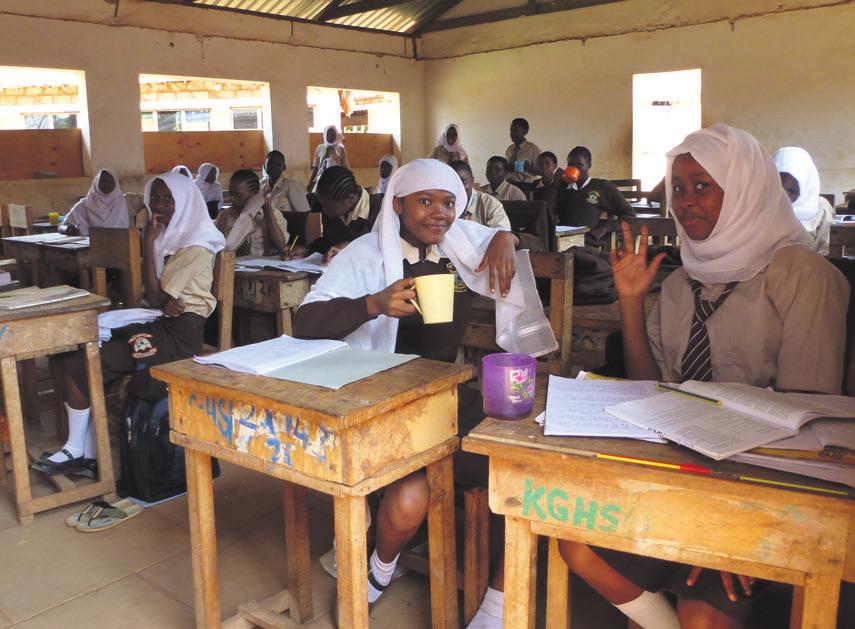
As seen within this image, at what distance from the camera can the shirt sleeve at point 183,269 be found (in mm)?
3133

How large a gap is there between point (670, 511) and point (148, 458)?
7.50ft

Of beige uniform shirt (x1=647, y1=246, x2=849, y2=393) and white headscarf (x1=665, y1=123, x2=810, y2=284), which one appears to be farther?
white headscarf (x1=665, y1=123, x2=810, y2=284)

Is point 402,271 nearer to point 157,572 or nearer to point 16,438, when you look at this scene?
point 157,572

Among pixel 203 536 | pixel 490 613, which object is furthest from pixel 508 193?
pixel 203 536

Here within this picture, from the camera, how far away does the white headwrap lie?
6.99ft

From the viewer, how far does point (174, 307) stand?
313 centimetres

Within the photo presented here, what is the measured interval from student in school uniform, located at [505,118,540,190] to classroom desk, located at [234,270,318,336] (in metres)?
5.25

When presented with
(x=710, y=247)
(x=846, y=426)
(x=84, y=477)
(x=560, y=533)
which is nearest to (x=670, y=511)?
(x=560, y=533)

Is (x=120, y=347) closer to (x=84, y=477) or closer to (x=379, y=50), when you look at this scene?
(x=84, y=477)

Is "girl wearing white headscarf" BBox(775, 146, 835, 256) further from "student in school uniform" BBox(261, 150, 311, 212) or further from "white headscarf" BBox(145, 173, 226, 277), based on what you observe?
"student in school uniform" BBox(261, 150, 311, 212)

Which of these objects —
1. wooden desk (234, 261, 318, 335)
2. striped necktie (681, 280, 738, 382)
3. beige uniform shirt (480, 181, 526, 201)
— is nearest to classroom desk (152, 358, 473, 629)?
striped necktie (681, 280, 738, 382)

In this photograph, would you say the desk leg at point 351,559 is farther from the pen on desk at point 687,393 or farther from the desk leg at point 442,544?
the pen on desk at point 687,393

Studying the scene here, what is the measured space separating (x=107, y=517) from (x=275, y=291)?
1348 millimetres

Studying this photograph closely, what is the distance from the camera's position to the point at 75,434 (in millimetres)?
3109
